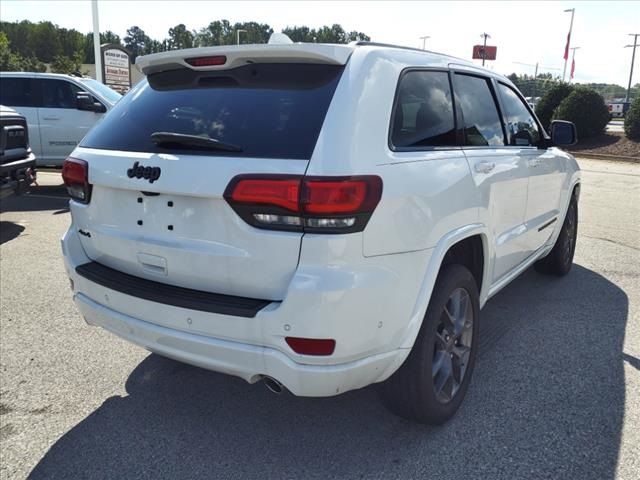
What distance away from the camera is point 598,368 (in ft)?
11.5

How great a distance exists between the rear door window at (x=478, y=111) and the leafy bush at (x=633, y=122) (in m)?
18.4

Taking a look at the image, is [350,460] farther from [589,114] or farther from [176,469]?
[589,114]

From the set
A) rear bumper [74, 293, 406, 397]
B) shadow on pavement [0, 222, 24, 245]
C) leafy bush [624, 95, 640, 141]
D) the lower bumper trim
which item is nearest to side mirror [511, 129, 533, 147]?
rear bumper [74, 293, 406, 397]

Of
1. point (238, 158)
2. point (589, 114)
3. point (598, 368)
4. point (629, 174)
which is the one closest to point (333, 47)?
point (238, 158)

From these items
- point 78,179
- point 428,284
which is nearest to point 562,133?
point 428,284

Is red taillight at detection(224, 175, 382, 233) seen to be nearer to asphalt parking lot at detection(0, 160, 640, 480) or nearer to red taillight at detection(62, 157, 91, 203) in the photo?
red taillight at detection(62, 157, 91, 203)

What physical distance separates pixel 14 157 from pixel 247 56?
5.40 metres

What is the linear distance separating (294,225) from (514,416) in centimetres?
169

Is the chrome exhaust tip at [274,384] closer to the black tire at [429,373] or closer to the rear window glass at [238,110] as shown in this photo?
the black tire at [429,373]

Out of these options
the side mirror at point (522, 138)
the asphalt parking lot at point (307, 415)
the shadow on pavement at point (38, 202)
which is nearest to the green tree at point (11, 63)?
the shadow on pavement at point (38, 202)

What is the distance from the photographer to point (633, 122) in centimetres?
1920

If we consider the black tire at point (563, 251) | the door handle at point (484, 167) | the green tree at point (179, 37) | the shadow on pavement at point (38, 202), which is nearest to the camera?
the door handle at point (484, 167)

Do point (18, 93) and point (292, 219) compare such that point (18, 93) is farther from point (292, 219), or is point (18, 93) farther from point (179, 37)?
point (179, 37)

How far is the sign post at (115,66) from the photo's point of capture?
19734 millimetres
